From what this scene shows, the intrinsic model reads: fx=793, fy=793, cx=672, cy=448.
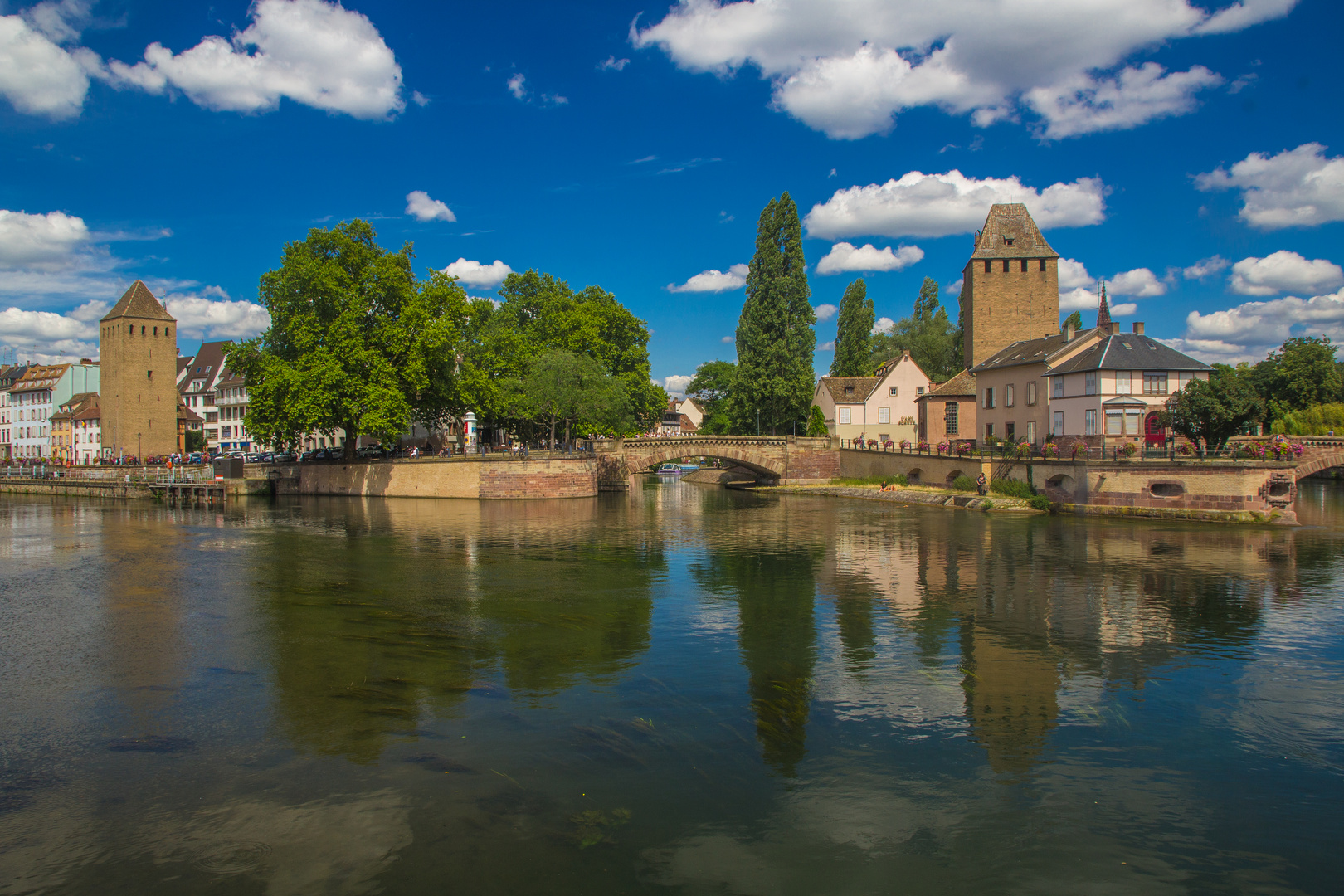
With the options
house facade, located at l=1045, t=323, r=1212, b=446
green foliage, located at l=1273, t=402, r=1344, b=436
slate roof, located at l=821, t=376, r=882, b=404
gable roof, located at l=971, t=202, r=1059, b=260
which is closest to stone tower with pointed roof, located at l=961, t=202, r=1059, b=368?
gable roof, located at l=971, t=202, r=1059, b=260

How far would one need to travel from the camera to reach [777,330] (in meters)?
52.2

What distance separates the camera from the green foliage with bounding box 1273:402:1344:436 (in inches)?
1737

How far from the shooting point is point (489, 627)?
50.1 feet

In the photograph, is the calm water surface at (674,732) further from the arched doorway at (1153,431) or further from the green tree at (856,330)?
the green tree at (856,330)

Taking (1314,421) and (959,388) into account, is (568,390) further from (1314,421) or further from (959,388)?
(1314,421)

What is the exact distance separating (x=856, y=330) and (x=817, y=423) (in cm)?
1444

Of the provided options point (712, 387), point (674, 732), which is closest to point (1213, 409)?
point (674, 732)

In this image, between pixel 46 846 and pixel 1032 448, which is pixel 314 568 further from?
pixel 1032 448

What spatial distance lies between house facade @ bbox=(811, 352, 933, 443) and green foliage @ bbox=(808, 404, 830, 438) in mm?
530

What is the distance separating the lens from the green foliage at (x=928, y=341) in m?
68.1

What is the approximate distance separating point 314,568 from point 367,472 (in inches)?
1056

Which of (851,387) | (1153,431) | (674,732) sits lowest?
(674,732)

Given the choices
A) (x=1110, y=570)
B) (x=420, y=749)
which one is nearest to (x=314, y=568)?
(x=420, y=749)

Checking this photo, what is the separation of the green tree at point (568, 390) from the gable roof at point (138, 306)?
39517mm
